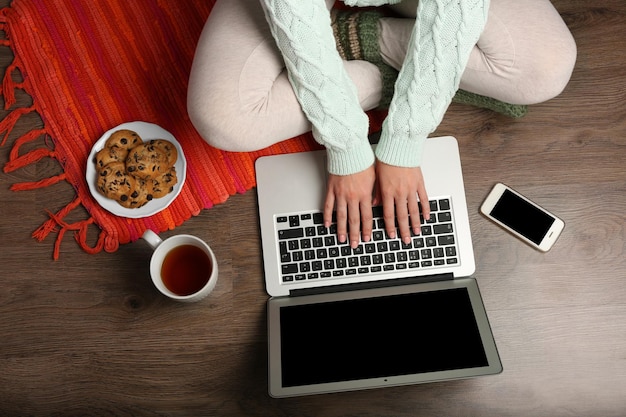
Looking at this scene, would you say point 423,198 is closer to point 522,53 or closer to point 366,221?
point 366,221

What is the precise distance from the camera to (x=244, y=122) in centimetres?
83

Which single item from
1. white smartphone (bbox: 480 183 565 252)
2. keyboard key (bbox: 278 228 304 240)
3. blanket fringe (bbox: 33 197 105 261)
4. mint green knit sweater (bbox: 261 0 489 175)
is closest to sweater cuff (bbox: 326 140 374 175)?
mint green knit sweater (bbox: 261 0 489 175)

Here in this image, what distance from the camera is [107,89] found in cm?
105

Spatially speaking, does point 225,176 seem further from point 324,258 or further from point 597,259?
point 597,259

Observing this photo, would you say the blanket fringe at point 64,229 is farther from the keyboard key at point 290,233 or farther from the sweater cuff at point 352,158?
the sweater cuff at point 352,158

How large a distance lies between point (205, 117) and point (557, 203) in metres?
0.60

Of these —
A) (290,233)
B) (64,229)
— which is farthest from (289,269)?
(64,229)

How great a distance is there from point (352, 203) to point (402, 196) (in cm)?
8

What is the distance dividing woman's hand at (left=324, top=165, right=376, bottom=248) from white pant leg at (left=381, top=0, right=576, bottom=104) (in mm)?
225

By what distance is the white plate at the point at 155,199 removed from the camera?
970mm

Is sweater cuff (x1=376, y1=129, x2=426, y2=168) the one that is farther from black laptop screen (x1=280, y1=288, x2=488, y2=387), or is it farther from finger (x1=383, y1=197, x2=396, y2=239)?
black laptop screen (x1=280, y1=288, x2=488, y2=387)

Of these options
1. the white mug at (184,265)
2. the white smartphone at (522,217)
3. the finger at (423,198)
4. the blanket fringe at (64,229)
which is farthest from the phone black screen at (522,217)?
the blanket fringe at (64,229)

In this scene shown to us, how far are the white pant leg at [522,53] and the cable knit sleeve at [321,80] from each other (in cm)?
19

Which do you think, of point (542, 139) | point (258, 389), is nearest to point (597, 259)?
A: point (542, 139)
